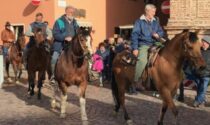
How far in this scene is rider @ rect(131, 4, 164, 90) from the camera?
9.73m

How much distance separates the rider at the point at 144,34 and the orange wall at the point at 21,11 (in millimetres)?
15767

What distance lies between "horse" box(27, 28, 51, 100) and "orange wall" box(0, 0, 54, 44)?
450 inches

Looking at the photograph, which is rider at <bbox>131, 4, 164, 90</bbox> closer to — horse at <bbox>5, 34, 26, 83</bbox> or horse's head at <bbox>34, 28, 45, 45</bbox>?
horse's head at <bbox>34, 28, 45, 45</bbox>

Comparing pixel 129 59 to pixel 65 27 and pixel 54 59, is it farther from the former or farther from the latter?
pixel 54 59

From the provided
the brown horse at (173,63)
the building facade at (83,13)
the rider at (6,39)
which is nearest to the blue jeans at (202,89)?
the brown horse at (173,63)

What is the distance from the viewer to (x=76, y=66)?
402 inches

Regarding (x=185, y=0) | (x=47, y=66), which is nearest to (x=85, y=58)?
(x=47, y=66)

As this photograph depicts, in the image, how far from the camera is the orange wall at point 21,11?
83.1 ft

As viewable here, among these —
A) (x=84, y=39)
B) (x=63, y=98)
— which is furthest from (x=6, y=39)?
(x=84, y=39)

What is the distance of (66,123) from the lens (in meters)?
9.82

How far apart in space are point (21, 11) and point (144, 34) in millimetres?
17296

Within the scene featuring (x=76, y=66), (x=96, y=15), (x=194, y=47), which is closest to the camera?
(x=194, y=47)

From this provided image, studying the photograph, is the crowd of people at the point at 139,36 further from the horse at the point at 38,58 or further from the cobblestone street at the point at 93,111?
the cobblestone street at the point at 93,111

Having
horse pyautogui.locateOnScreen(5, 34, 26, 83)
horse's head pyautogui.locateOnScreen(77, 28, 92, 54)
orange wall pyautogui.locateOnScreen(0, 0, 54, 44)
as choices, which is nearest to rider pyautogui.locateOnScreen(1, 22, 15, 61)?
horse pyautogui.locateOnScreen(5, 34, 26, 83)
